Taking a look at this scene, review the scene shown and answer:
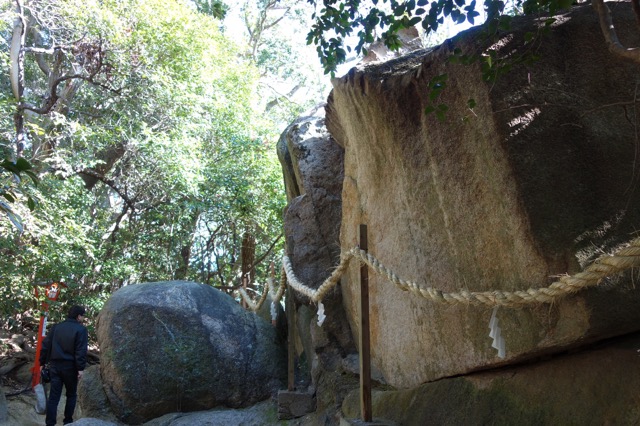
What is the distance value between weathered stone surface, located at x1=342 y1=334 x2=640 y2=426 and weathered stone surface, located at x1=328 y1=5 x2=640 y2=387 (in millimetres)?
107

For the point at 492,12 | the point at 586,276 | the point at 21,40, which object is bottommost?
the point at 586,276

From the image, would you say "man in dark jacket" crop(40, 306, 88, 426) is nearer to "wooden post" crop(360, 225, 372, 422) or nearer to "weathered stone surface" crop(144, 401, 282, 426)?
"weathered stone surface" crop(144, 401, 282, 426)

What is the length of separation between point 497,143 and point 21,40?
11.3m

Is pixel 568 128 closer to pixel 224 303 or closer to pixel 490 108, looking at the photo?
pixel 490 108

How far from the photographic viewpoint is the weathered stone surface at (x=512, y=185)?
3344 millimetres

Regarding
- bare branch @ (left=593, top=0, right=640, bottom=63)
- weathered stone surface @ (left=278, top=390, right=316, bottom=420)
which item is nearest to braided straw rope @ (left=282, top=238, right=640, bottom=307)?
bare branch @ (left=593, top=0, right=640, bottom=63)

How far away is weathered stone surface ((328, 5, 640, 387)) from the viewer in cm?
334

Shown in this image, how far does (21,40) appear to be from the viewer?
12.2 metres

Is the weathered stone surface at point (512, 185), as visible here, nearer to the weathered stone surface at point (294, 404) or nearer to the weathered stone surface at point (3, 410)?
the weathered stone surface at point (294, 404)

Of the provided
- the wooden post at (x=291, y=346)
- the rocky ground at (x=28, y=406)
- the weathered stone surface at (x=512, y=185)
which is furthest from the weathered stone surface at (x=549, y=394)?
the rocky ground at (x=28, y=406)

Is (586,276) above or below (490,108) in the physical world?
below

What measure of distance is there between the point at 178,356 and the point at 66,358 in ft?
4.72

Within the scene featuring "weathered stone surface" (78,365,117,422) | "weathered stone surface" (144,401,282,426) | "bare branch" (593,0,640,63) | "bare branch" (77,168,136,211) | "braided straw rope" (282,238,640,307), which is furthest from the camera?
"bare branch" (77,168,136,211)

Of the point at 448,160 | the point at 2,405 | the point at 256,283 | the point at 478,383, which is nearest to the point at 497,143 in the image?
the point at 448,160
